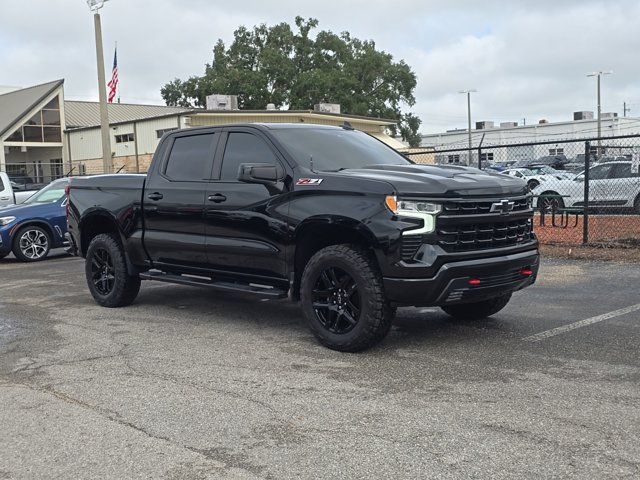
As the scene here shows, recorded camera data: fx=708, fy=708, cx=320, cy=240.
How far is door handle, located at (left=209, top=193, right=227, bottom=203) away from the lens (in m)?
6.68

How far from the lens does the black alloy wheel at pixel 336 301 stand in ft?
18.8

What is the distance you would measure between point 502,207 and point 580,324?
62.4 inches

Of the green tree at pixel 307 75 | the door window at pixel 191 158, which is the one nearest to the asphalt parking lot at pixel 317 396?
the door window at pixel 191 158

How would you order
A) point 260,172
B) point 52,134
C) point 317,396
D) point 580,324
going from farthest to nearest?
point 52,134 < point 580,324 < point 260,172 < point 317,396

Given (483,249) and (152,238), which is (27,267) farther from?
(483,249)

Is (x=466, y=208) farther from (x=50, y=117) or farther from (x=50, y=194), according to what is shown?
(x=50, y=117)

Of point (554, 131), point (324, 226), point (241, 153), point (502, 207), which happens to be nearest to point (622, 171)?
point (502, 207)

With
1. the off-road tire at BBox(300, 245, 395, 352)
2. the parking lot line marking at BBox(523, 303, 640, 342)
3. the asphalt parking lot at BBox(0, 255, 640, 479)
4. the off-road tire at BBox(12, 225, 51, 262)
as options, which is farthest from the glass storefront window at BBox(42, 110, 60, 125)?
the parking lot line marking at BBox(523, 303, 640, 342)

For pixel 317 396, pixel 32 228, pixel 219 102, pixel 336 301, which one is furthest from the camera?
pixel 219 102

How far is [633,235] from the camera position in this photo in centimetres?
1228

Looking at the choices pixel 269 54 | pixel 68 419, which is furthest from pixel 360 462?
pixel 269 54

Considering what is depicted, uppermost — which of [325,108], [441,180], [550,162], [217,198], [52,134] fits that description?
[325,108]

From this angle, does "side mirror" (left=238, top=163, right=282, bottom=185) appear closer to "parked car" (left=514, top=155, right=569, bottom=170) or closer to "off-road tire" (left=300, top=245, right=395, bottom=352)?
"off-road tire" (left=300, top=245, right=395, bottom=352)

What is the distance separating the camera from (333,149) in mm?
→ 6691
